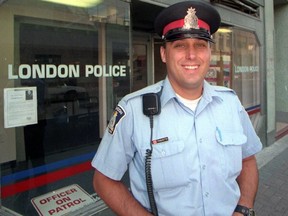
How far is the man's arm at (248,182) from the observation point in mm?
1860

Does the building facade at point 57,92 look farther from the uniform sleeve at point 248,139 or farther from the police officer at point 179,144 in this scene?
the uniform sleeve at point 248,139

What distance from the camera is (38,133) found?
3.60 meters

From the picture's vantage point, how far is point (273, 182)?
5449mm

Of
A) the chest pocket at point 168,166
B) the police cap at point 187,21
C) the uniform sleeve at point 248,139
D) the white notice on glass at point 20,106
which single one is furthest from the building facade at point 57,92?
the uniform sleeve at point 248,139

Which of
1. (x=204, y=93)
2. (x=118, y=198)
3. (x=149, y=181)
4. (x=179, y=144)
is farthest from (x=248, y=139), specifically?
(x=118, y=198)

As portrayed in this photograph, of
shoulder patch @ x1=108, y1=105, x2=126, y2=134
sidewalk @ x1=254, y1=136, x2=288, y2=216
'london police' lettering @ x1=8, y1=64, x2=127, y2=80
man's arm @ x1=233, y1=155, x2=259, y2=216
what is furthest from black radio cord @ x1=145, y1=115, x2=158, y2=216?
sidewalk @ x1=254, y1=136, x2=288, y2=216

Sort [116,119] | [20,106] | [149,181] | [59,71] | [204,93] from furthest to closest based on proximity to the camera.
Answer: [59,71]
[20,106]
[204,93]
[116,119]
[149,181]

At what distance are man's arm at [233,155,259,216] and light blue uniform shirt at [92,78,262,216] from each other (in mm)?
86

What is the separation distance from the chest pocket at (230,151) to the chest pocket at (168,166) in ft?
0.72

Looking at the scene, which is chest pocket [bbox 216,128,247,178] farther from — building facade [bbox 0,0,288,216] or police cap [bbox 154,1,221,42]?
building facade [bbox 0,0,288,216]

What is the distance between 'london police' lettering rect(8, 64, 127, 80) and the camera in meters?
3.27

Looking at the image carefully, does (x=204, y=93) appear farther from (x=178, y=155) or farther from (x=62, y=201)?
(x=62, y=201)

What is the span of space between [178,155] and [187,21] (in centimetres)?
67

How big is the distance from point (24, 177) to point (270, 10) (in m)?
6.73
